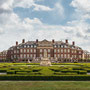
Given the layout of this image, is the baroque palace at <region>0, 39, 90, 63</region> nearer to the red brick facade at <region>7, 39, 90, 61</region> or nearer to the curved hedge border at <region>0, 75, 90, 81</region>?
the red brick facade at <region>7, 39, 90, 61</region>

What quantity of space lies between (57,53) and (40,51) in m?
7.28

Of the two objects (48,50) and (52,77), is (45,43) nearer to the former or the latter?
(48,50)

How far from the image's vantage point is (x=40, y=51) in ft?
225

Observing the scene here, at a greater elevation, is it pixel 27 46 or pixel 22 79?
pixel 27 46

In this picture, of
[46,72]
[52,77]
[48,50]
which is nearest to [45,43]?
[48,50]

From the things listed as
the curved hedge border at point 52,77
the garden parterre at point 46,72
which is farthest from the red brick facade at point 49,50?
the curved hedge border at point 52,77

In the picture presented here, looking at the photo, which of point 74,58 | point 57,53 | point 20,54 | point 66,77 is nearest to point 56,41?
point 57,53

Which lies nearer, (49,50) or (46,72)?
(46,72)

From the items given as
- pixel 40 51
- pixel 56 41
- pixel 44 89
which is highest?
pixel 56 41

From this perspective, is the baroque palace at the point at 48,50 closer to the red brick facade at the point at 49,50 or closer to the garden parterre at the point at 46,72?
the red brick facade at the point at 49,50

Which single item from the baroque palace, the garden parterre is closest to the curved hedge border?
the garden parterre

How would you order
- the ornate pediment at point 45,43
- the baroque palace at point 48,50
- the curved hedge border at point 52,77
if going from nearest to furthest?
the curved hedge border at point 52,77, the ornate pediment at point 45,43, the baroque palace at point 48,50

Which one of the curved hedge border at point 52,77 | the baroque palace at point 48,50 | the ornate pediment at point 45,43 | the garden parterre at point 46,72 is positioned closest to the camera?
the curved hedge border at point 52,77

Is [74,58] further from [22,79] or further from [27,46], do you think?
[22,79]
